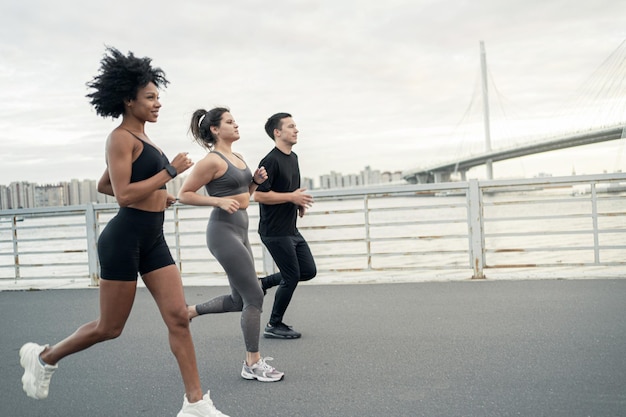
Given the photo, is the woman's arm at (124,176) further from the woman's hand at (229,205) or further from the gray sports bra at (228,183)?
the gray sports bra at (228,183)

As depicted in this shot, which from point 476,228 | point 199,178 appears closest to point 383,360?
point 199,178

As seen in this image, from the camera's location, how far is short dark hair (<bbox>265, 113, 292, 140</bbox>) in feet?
14.5

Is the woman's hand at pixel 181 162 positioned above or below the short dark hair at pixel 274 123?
below

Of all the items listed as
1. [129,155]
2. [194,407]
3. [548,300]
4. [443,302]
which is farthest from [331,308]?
[129,155]

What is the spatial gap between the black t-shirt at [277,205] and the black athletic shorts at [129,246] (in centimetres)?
167

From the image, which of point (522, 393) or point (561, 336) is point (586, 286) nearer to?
point (561, 336)

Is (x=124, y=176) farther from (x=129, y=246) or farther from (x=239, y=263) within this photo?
(x=239, y=263)

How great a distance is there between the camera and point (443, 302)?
5.62 meters

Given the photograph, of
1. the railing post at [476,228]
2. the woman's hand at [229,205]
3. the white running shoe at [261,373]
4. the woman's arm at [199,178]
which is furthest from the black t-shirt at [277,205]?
the railing post at [476,228]

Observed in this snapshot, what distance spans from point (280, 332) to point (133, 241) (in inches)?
84.6

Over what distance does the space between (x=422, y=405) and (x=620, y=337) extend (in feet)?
6.30

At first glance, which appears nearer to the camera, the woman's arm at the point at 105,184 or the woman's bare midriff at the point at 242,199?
the woman's arm at the point at 105,184

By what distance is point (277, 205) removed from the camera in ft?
14.4

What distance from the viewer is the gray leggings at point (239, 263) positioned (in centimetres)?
351
